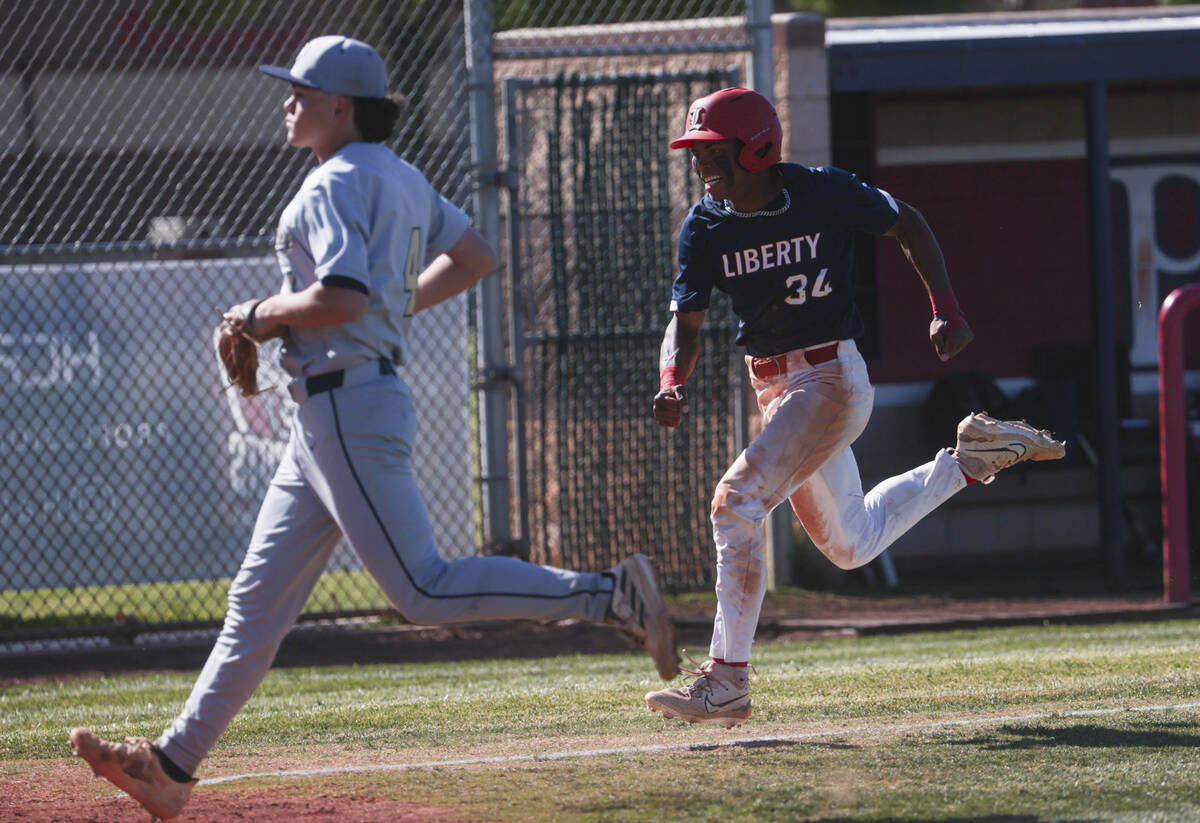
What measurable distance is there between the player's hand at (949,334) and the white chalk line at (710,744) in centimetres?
125

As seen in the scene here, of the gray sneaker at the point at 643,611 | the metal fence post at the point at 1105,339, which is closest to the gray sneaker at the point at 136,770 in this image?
the gray sneaker at the point at 643,611

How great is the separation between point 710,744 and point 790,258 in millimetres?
1619

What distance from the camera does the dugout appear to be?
506 inches

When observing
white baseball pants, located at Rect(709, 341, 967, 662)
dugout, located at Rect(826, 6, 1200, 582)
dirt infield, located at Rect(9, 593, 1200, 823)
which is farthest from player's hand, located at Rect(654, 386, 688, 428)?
dugout, located at Rect(826, 6, 1200, 582)

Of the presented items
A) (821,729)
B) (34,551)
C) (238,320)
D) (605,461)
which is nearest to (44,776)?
(238,320)

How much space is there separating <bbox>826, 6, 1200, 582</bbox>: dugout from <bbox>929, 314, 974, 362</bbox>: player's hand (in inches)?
291

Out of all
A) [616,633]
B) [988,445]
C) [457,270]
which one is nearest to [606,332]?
[616,633]

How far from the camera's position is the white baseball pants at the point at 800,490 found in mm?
5059

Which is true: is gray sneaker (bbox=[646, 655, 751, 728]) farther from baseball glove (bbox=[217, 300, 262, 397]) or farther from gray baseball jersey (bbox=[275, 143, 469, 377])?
baseball glove (bbox=[217, 300, 262, 397])

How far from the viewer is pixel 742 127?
5.09m

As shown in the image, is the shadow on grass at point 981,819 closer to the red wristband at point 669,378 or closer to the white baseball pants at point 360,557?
the white baseball pants at point 360,557

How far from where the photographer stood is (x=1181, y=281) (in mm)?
14102

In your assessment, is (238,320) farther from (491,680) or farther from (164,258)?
(164,258)

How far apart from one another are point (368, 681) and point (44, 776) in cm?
286
